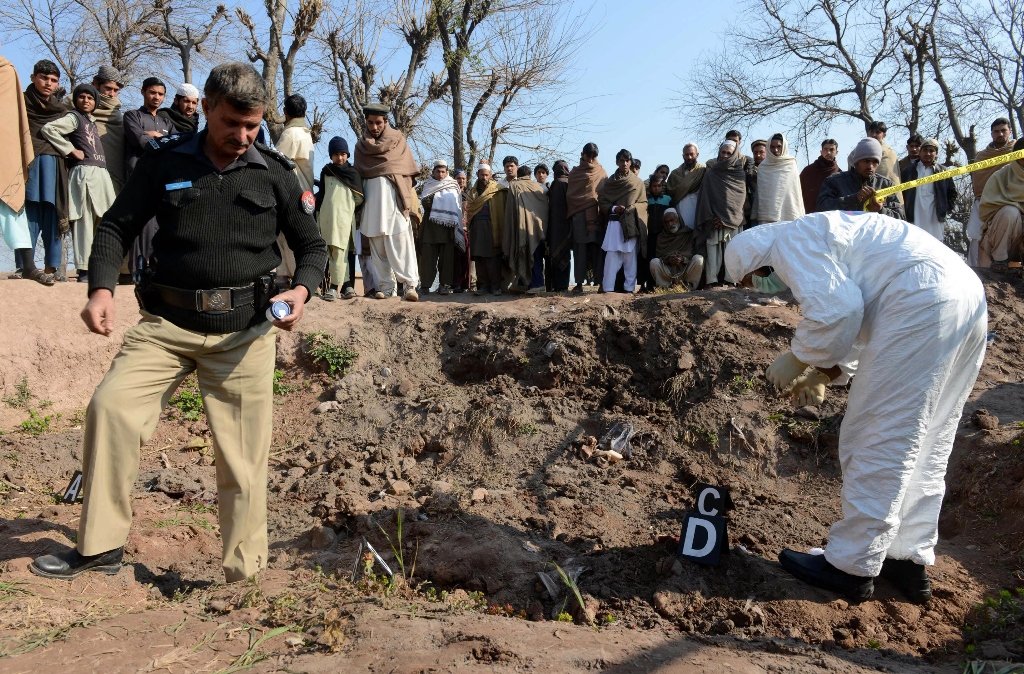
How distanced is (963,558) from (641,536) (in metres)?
1.61

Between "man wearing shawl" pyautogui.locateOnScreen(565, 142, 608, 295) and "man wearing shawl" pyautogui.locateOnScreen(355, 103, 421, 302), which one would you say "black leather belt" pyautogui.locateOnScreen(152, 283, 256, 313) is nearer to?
"man wearing shawl" pyautogui.locateOnScreen(355, 103, 421, 302)

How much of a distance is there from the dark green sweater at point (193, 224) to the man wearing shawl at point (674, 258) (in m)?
5.90

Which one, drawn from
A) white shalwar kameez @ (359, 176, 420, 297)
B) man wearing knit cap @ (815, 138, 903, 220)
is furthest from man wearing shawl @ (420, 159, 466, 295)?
man wearing knit cap @ (815, 138, 903, 220)

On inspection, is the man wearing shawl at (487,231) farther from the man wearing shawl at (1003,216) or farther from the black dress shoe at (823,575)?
the black dress shoe at (823,575)

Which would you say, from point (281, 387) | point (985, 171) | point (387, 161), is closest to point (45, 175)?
point (281, 387)

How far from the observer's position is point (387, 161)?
8.19 m

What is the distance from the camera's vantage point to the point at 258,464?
3.36 meters

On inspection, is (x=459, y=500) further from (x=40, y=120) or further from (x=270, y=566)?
(x=40, y=120)

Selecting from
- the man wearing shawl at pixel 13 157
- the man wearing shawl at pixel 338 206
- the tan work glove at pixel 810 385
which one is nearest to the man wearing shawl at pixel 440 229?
the man wearing shawl at pixel 338 206

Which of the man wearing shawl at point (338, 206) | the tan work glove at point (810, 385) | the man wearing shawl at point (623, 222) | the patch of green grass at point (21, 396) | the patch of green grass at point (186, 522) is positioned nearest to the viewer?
the tan work glove at point (810, 385)

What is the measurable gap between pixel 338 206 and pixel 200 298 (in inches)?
196

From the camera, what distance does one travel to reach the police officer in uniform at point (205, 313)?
3049mm

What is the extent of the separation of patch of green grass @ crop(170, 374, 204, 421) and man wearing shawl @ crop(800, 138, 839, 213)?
660cm

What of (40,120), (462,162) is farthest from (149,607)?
(462,162)
